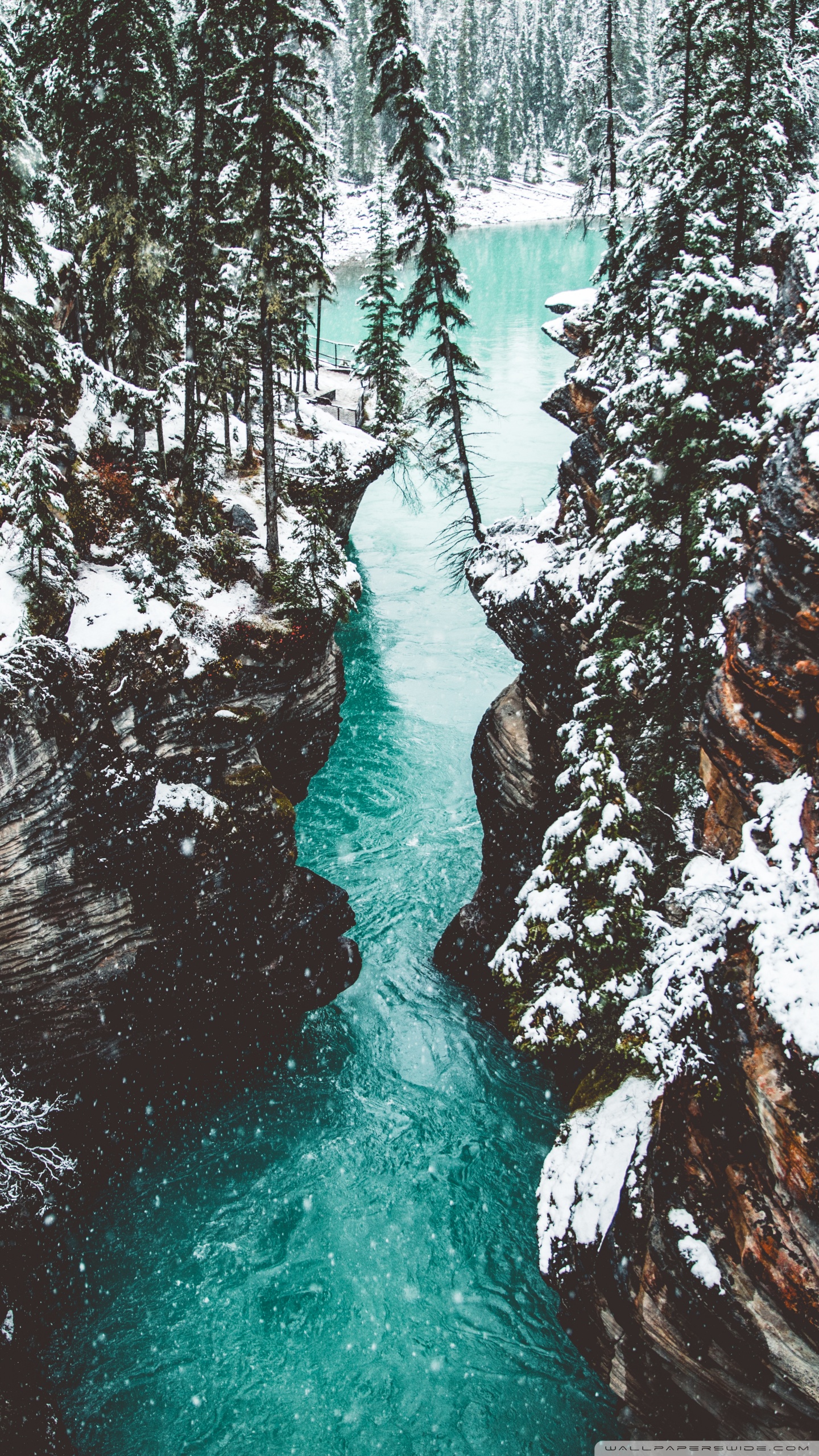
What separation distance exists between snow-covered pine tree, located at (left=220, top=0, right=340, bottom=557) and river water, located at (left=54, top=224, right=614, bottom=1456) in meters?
15.7

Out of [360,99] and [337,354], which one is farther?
[360,99]

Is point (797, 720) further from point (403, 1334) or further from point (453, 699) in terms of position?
point (453, 699)

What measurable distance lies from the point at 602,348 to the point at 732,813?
1230 centimetres

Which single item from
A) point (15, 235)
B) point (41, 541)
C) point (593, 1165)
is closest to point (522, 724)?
point (593, 1165)

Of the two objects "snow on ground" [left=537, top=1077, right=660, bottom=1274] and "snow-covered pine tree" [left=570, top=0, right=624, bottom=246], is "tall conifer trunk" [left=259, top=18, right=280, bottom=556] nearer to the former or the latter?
"snow-covered pine tree" [left=570, top=0, right=624, bottom=246]

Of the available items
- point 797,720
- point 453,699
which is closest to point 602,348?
point 797,720

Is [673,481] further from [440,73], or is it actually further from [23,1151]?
[440,73]

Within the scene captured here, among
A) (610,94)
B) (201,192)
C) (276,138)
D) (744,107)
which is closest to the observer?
(744,107)

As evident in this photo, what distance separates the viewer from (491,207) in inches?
4291

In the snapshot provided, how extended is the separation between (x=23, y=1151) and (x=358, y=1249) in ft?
22.9

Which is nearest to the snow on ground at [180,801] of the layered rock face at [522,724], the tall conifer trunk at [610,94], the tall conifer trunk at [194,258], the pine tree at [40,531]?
the pine tree at [40,531]

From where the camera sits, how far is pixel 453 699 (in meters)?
31.8

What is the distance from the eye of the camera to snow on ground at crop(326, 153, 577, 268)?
96812mm

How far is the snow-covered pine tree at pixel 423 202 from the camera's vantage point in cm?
1956
